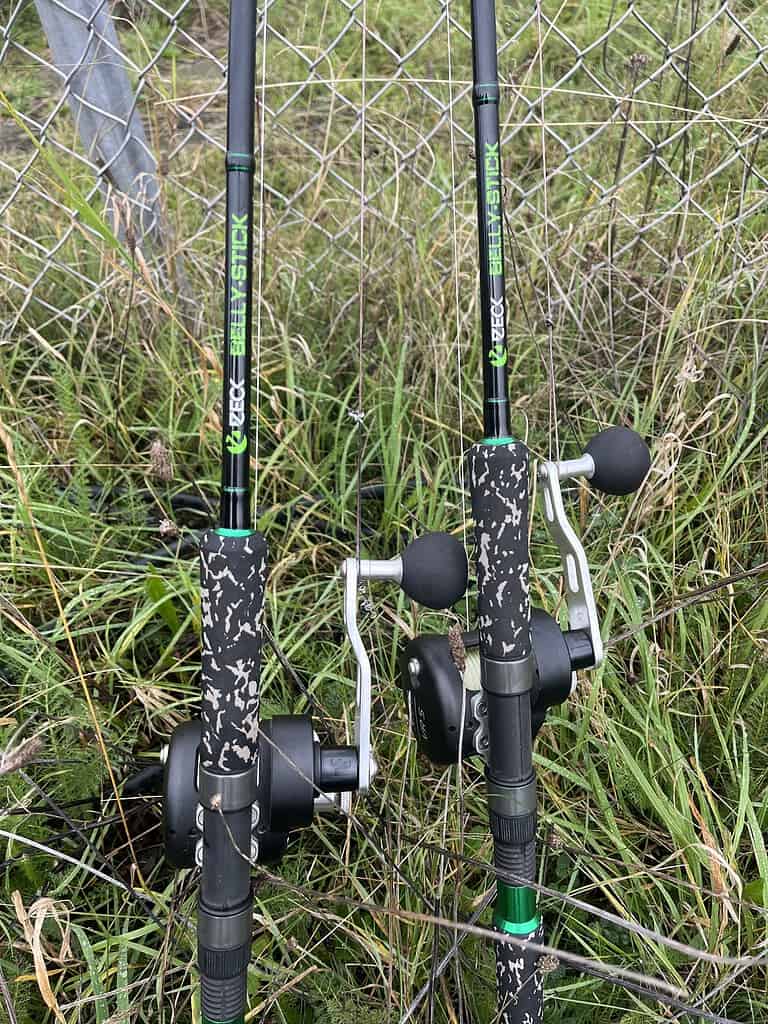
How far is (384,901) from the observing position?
129cm

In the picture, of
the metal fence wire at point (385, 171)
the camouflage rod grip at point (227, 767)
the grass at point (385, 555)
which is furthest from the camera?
the metal fence wire at point (385, 171)

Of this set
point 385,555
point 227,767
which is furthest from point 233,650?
point 385,555

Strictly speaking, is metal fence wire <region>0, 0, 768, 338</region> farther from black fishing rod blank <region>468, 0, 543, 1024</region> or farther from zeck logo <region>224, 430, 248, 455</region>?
zeck logo <region>224, 430, 248, 455</region>

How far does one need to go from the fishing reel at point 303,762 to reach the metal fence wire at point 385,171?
74 centimetres

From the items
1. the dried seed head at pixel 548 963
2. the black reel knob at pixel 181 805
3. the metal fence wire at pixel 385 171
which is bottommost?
the dried seed head at pixel 548 963

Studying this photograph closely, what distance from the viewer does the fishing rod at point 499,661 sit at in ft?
3.17

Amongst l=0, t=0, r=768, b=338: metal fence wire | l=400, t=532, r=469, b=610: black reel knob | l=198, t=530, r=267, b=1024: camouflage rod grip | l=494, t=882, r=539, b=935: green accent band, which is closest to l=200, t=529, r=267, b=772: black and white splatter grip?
l=198, t=530, r=267, b=1024: camouflage rod grip

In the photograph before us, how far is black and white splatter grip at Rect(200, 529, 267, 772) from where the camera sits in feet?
2.90

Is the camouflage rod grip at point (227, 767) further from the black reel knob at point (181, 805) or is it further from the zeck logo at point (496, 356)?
the zeck logo at point (496, 356)

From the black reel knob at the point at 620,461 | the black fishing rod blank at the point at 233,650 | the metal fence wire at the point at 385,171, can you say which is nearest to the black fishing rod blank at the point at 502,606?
the black reel knob at the point at 620,461

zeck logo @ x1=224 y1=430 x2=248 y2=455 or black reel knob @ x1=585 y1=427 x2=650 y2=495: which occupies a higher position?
zeck logo @ x1=224 y1=430 x2=248 y2=455

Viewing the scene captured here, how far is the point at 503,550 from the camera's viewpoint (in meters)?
0.98

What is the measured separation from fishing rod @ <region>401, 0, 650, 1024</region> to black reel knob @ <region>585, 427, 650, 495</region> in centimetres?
7

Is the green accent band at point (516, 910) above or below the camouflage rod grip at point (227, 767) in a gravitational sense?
below
